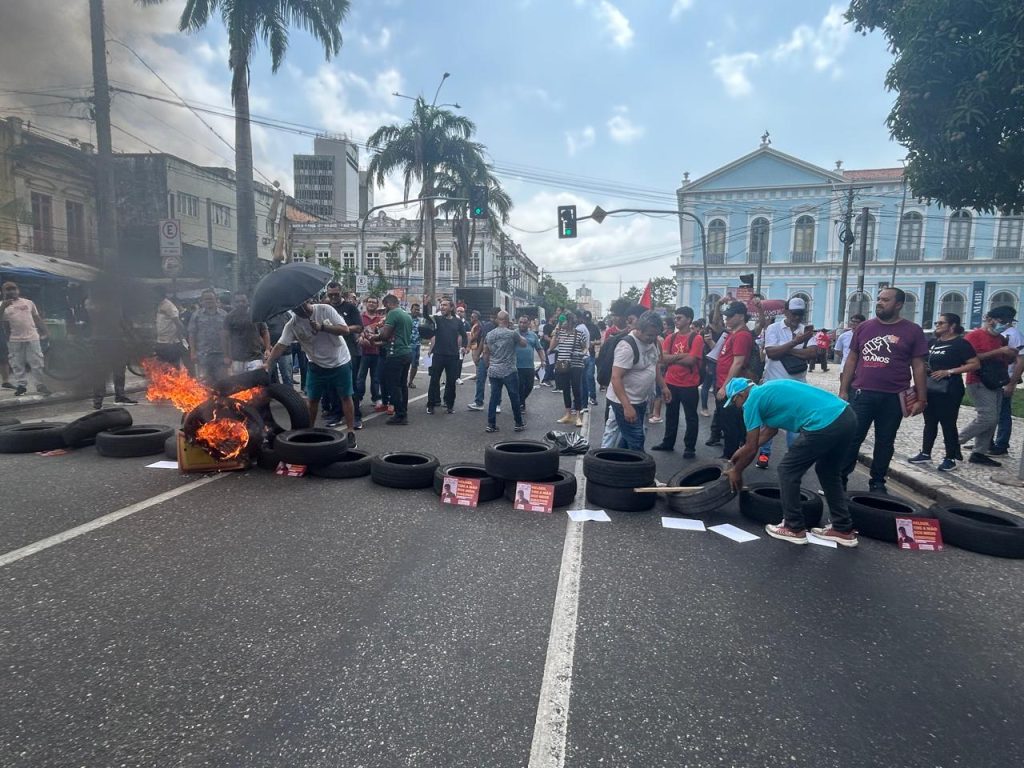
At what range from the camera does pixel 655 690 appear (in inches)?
110

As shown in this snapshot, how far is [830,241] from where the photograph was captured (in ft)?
160

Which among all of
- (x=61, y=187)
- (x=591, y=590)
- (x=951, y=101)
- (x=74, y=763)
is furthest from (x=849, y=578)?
(x=61, y=187)

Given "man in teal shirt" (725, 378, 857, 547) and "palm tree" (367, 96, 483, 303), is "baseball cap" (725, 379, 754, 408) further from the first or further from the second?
"palm tree" (367, 96, 483, 303)

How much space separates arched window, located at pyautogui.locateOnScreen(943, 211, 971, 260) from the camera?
154ft

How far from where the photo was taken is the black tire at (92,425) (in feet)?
23.5

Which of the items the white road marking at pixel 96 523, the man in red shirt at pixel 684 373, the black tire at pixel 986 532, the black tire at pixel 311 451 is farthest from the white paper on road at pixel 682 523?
the white road marking at pixel 96 523

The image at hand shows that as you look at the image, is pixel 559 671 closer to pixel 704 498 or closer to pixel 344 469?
Answer: pixel 704 498

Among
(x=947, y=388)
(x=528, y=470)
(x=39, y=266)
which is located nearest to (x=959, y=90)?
(x=947, y=388)

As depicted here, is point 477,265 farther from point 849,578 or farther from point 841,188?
point 849,578

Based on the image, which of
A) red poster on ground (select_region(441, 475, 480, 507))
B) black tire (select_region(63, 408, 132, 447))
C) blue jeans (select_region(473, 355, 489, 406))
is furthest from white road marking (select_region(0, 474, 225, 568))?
blue jeans (select_region(473, 355, 489, 406))

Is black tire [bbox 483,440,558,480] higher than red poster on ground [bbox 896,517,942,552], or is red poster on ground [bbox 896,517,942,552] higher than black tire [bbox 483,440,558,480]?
black tire [bbox 483,440,558,480]

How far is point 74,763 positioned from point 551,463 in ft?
13.5

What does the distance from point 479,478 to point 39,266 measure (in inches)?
833

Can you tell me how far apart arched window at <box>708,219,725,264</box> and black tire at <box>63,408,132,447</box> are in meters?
50.1
